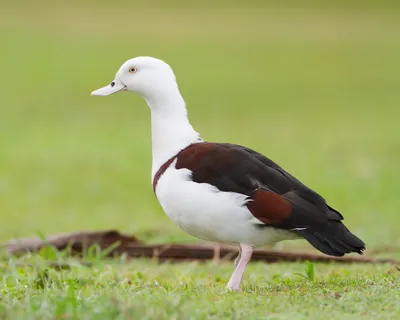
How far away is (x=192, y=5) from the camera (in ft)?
92.8

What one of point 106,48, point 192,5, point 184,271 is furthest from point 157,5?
point 184,271

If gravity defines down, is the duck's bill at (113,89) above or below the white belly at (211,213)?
above

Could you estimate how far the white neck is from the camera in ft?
14.0

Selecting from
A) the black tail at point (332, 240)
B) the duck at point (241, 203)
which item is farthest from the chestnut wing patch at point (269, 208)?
the black tail at point (332, 240)

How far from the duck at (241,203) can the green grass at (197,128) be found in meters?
0.23

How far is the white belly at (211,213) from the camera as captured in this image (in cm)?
390

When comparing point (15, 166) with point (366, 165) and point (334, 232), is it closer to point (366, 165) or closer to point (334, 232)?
point (366, 165)

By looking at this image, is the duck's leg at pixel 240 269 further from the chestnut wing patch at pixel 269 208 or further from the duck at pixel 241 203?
the chestnut wing patch at pixel 269 208

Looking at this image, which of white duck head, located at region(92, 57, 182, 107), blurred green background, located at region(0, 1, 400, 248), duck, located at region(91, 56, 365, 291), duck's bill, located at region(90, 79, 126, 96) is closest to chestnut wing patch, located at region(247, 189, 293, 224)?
duck, located at region(91, 56, 365, 291)

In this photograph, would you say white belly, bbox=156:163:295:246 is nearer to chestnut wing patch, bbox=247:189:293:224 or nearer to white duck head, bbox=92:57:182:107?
chestnut wing patch, bbox=247:189:293:224

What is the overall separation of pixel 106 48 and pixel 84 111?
4854 mm

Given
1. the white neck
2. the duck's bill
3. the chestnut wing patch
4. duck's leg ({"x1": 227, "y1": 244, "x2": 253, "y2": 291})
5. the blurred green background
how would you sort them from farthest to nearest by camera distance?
the blurred green background < the duck's bill < the white neck < duck's leg ({"x1": 227, "y1": 244, "x2": 253, "y2": 291}) < the chestnut wing patch

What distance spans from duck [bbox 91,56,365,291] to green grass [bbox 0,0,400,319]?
228 mm

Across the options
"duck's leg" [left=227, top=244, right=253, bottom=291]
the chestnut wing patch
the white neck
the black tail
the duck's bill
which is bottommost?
"duck's leg" [left=227, top=244, right=253, bottom=291]
